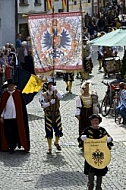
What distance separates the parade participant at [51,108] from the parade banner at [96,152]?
3680 millimetres

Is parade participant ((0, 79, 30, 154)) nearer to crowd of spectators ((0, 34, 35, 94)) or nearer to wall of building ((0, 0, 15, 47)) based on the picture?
crowd of spectators ((0, 34, 35, 94))

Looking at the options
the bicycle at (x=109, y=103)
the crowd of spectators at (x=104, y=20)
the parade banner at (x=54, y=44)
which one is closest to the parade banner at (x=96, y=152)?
the parade banner at (x=54, y=44)

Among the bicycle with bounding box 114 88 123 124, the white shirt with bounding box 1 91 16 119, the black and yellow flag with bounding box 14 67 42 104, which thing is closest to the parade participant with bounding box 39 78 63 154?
the white shirt with bounding box 1 91 16 119

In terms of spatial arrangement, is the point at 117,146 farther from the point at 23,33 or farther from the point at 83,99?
the point at 23,33

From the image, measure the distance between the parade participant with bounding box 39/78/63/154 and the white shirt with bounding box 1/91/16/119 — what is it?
0.63 meters

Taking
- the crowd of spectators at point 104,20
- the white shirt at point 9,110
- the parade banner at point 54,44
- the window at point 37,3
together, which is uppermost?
the parade banner at point 54,44

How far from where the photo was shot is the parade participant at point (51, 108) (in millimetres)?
15539

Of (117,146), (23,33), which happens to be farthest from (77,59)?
(23,33)

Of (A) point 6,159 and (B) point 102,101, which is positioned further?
(B) point 102,101

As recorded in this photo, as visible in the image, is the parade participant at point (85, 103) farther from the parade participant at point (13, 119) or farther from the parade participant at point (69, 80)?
the parade participant at point (69, 80)

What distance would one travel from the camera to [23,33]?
39.8 metres

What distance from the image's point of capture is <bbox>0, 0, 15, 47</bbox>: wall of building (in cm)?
3652

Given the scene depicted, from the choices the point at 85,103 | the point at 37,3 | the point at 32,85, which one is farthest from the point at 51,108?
the point at 37,3

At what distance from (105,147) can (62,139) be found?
208 inches
